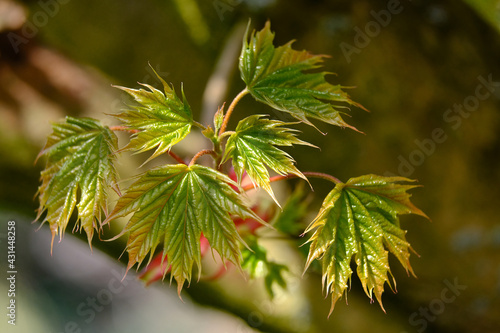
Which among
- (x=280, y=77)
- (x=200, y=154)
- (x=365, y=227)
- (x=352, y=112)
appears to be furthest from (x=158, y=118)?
(x=352, y=112)

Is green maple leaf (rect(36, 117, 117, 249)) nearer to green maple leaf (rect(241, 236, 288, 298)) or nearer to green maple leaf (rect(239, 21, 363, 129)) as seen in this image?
green maple leaf (rect(239, 21, 363, 129))

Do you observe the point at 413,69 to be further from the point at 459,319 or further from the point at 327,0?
the point at 459,319

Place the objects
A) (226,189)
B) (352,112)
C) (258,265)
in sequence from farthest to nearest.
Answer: (352,112), (258,265), (226,189)

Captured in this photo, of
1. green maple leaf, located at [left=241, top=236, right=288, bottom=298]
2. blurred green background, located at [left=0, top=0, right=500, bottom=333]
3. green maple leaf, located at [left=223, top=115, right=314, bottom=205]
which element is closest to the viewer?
green maple leaf, located at [left=223, top=115, right=314, bottom=205]

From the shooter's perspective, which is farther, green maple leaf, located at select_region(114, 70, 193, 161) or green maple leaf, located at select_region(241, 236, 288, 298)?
green maple leaf, located at select_region(241, 236, 288, 298)

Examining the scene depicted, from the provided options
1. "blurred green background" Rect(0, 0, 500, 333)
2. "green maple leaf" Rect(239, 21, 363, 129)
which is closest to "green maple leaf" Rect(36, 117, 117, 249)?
"green maple leaf" Rect(239, 21, 363, 129)

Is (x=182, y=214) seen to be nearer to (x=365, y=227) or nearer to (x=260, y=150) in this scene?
(x=260, y=150)
